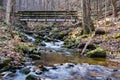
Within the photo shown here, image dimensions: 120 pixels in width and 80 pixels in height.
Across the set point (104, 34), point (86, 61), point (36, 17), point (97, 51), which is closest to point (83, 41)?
point (104, 34)

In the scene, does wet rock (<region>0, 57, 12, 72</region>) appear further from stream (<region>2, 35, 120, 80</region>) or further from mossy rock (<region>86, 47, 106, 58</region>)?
mossy rock (<region>86, 47, 106, 58</region>)

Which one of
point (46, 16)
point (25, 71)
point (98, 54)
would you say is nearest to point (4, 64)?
point (25, 71)

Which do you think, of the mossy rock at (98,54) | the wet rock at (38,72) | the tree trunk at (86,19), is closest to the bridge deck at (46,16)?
the tree trunk at (86,19)

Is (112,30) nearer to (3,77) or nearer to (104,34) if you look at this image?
(104,34)

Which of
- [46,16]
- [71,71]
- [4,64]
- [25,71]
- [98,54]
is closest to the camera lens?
[25,71]

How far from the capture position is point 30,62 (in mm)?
11422

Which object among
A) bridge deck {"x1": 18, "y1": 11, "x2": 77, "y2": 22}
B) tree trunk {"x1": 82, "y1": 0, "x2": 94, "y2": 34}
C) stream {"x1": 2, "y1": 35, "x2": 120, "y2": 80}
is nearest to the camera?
stream {"x1": 2, "y1": 35, "x2": 120, "y2": 80}

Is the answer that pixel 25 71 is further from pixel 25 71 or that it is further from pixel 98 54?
pixel 98 54

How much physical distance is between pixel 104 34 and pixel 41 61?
792cm

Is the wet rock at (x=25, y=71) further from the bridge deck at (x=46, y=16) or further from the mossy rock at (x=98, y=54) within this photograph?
the bridge deck at (x=46, y=16)

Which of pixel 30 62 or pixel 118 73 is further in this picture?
pixel 30 62

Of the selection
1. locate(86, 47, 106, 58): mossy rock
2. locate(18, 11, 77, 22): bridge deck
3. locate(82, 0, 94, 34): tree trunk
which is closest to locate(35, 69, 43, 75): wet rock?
locate(86, 47, 106, 58): mossy rock

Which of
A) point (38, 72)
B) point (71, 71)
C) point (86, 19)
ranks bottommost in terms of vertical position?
point (71, 71)

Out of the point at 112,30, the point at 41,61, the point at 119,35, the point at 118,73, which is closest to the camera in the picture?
the point at 118,73
